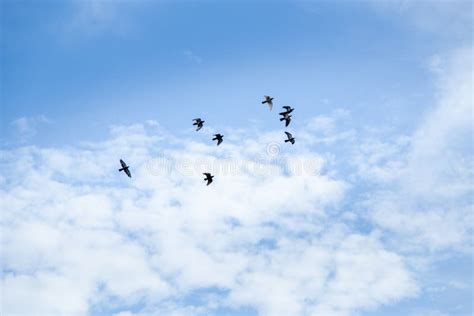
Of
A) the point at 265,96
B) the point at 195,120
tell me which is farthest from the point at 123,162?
the point at 265,96

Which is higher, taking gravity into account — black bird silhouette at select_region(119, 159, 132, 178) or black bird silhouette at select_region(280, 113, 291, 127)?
black bird silhouette at select_region(280, 113, 291, 127)

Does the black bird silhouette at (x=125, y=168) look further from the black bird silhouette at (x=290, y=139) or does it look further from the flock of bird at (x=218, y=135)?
the black bird silhouette at (x=290, y=139)

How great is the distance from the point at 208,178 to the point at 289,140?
16938 millimetres

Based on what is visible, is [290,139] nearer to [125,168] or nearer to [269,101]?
[269,101]

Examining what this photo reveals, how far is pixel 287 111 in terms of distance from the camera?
3615 inches

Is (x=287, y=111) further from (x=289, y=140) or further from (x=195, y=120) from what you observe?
(x=195, y=120)

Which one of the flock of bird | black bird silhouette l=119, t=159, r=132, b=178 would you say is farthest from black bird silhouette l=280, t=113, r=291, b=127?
black bird silhouette l=119, t=159, r=132, b=178

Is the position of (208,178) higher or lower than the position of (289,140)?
lower

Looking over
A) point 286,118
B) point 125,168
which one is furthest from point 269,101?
point 125,168

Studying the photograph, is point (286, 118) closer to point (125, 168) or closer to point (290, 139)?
point (290, 139)

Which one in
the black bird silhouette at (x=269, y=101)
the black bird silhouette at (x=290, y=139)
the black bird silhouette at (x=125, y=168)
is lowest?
the black bird silhouette at (x=125, y=168)

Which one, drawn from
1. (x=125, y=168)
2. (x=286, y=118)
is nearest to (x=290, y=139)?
(x=286, y=118)

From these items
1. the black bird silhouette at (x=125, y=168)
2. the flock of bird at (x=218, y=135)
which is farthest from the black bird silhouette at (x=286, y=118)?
the black bird silhouette at (x=125, y=168)

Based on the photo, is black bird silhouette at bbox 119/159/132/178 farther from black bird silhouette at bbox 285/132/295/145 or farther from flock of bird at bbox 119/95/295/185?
black bird silhouette at bbox 285/132/295/145
